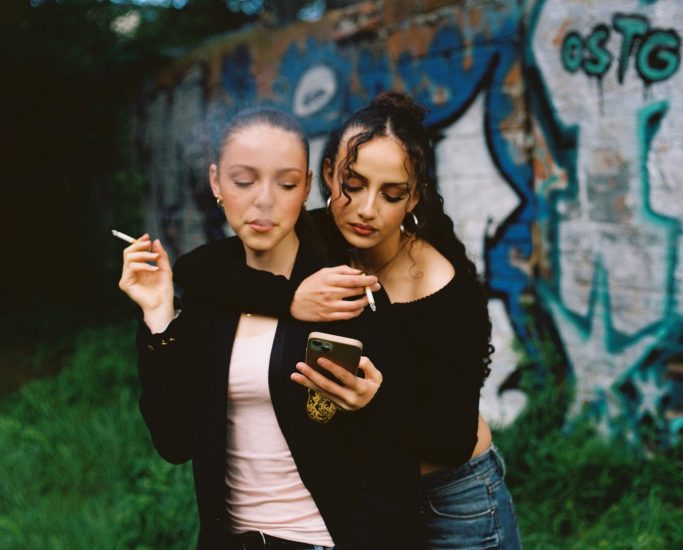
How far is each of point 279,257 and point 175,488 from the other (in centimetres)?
199

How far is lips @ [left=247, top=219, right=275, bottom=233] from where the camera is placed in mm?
1492

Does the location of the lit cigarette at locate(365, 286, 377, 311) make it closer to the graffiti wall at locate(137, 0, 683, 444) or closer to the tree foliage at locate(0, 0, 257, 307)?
the graffiti wall at locate(137, 0, 683, 444)

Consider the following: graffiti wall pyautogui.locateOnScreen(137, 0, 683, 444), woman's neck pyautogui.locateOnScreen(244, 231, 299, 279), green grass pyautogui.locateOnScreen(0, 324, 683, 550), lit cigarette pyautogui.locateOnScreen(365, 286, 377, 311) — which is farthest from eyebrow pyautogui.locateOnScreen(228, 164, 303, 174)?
graffiti wall pyautogui.locateOnScreen(137, 0, 683, 444)

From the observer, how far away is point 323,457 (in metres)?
1.47

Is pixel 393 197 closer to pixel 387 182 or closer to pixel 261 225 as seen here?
pixel 387 182

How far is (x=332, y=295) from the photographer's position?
56.2 inches

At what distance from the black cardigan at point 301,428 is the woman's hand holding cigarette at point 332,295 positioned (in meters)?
0.04

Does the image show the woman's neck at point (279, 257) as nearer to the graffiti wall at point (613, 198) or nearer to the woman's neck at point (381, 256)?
the woman's neck at point (381, 256)

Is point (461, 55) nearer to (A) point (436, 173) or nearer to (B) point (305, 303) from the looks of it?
(A) point (436, 173)

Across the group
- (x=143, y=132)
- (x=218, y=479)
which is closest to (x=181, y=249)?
(x=143, y=132)

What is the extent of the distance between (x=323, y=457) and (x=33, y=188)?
6366 mm

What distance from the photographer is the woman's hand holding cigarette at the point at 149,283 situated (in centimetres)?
150

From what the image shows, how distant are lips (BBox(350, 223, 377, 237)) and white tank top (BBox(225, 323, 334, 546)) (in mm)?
316

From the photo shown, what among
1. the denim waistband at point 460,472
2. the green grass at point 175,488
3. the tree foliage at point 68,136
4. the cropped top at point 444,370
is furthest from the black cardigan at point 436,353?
the tree foliage at point 68,136
